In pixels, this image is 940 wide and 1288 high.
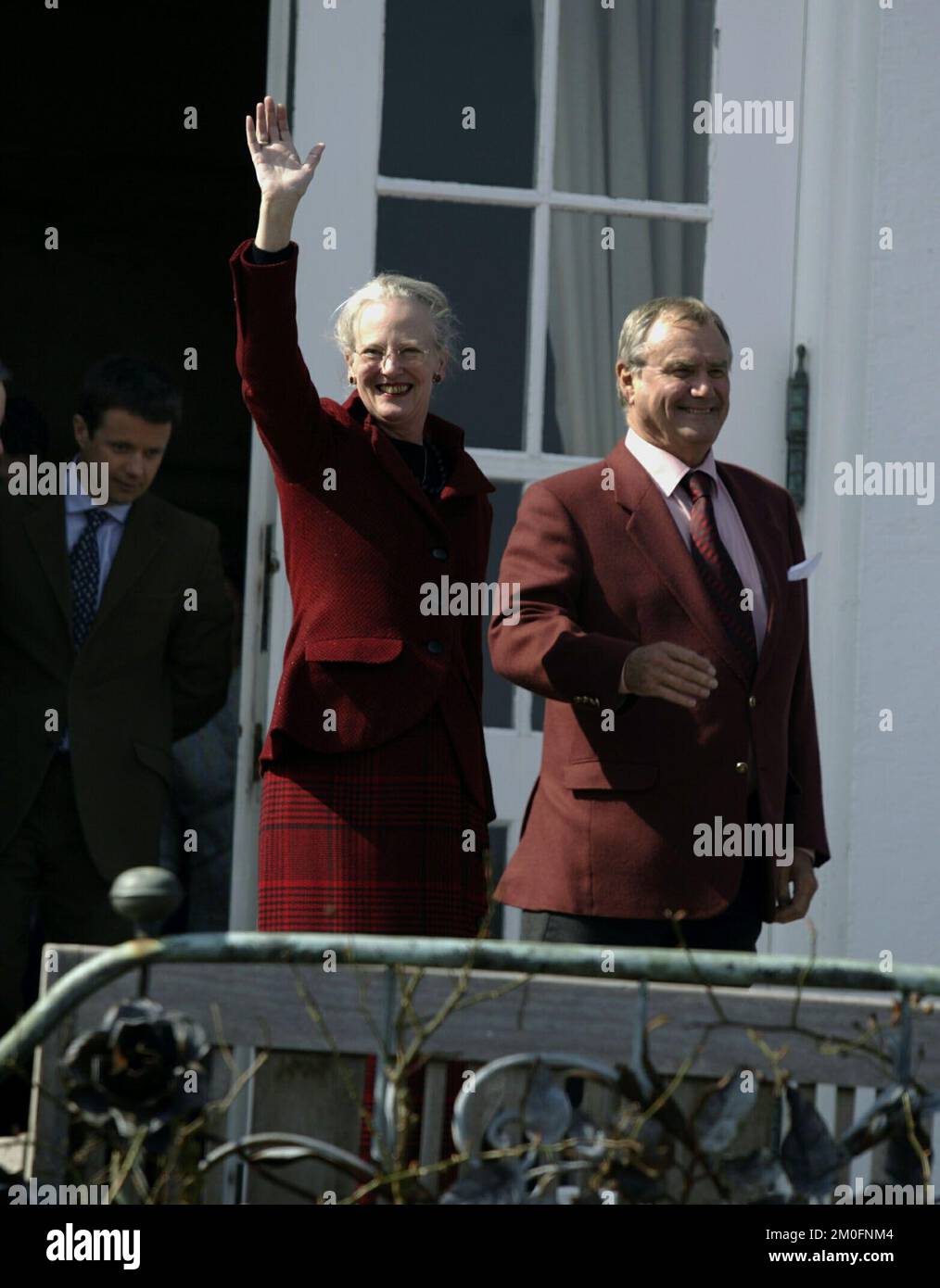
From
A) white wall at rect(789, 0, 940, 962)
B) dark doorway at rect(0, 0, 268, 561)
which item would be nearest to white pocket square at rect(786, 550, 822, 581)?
white wall at rect(789, 0, 940, 962)

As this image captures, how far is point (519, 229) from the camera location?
458 centimetres

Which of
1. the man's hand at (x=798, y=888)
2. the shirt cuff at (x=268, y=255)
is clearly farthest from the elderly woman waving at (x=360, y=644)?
the man's hand at (x=798, y=888)

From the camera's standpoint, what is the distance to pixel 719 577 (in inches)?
145

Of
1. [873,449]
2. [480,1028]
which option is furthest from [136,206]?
[480,1028]

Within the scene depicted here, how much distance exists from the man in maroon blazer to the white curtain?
749 millimetres

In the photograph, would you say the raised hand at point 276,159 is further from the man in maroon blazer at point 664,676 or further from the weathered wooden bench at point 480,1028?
the weathered wooden bench at point 480,1028

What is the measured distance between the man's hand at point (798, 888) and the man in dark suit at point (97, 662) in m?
1.29

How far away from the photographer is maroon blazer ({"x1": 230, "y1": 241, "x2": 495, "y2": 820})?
3.44 metres

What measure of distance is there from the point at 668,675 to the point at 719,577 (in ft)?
1.31

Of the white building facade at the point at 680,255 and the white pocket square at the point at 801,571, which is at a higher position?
the white building facade at the point at 680,255

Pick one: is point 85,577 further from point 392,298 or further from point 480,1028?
point 480,1028

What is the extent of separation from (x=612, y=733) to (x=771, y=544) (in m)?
0.48

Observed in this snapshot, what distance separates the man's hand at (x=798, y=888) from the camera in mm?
3643
